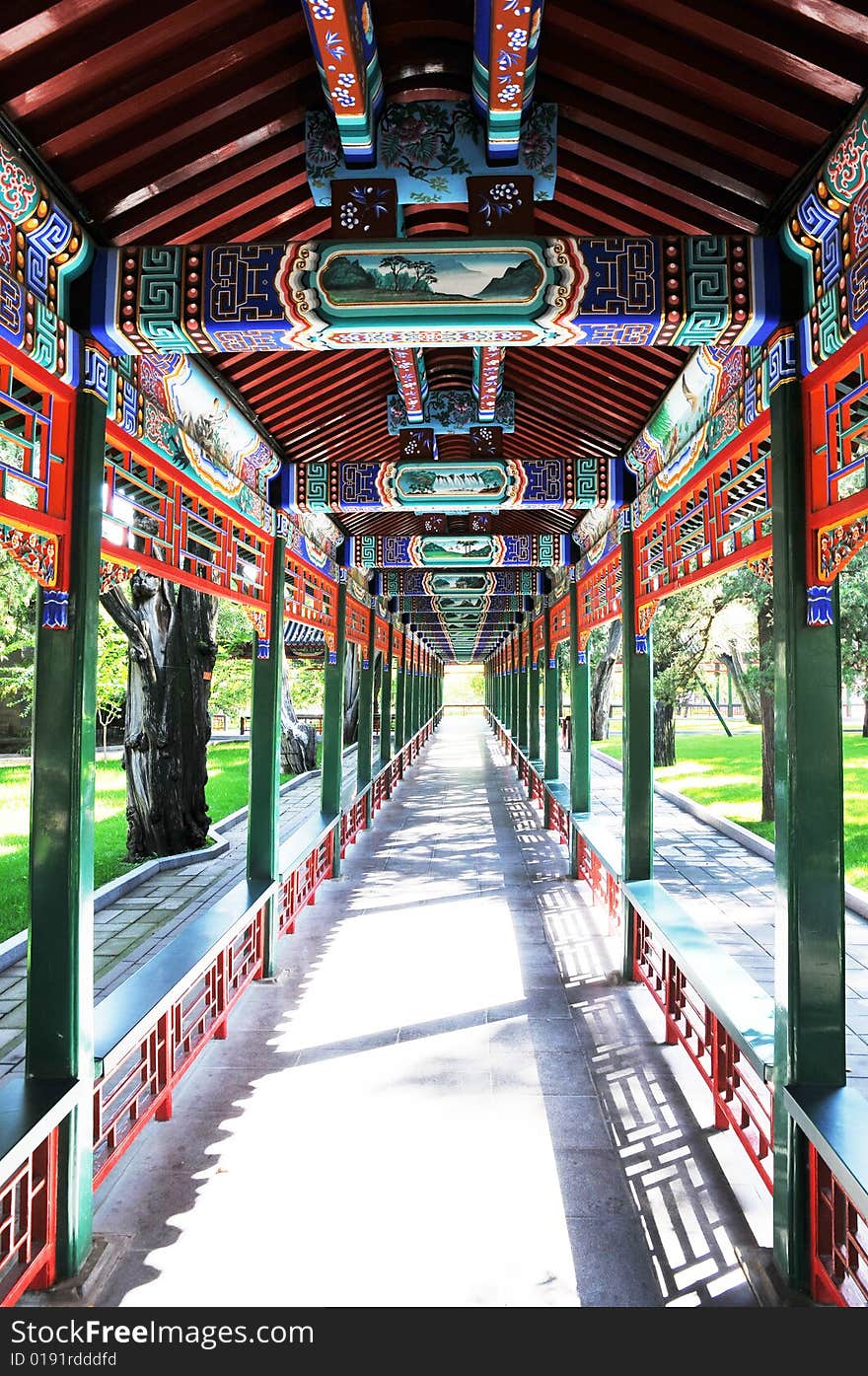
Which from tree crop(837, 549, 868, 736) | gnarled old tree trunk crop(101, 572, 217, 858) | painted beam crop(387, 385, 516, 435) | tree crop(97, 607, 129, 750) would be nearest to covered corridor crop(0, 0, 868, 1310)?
painted beam crop(387, 385, 516, 435)

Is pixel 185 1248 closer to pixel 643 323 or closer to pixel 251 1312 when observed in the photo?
pixel 251 1312

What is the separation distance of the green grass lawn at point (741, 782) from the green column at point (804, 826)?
17.2 ft

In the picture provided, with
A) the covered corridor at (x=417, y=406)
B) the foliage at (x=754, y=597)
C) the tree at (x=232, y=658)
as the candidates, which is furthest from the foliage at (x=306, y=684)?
the covered corridor at (x=417, y=406)

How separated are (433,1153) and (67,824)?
7.44ft

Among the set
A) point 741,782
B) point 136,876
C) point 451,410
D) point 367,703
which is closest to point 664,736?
point 741,782

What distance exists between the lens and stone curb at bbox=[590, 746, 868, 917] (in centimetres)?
737

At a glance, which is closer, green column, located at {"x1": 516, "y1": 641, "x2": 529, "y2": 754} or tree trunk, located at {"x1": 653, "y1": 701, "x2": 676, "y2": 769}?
tree trunk, located at {"x1": 653, "y1": 701, "x2": 676, "y2": 769}

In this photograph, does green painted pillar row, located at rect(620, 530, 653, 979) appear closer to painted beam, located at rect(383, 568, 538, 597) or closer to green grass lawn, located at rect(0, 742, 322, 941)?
green grass lawn, located at rect(0, 742, 322, 941)

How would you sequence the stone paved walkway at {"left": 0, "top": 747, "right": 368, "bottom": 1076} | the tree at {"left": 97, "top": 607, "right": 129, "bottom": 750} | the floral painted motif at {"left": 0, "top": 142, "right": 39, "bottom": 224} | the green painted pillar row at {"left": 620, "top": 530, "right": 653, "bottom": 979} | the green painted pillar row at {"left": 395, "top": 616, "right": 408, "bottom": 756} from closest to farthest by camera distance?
the floral painted motif at {"left": 0, "top": 142, "right": 39, "bottom": 224} < the stone paved walkway at {"left": 0, "top": 747, "right": 368, "bottom": 1076} < the green painted pillar row at {"left": 620, "top": 530, "right": 653, "bottom": 979} < the tree at {"left": 97, "top": 607, "right": 129, "bottom": 750} < the green painted pillar row at {"left": 395, "top": 616, "right": 408, "bottom": 756}

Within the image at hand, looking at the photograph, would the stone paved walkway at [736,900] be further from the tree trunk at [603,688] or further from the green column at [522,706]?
the tree trunk at [603,688]

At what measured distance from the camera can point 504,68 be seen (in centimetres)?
237

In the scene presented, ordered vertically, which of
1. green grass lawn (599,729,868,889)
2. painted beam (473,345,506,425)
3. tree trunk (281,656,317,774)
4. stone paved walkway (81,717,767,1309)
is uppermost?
painted beam (473,345,506,425)

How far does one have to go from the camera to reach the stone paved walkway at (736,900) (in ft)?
16.8

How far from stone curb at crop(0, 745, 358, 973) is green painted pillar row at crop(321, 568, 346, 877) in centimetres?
186
